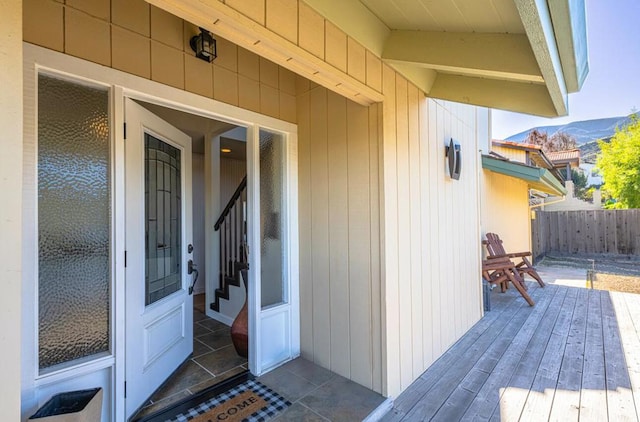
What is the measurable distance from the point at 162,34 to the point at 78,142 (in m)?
0.87

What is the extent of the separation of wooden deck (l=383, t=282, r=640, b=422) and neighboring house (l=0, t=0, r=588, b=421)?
23 centimetres

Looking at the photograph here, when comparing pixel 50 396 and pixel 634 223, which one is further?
pixel 634 223

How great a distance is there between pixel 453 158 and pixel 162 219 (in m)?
2.84

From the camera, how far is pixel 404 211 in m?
2.41

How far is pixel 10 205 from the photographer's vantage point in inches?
32.5

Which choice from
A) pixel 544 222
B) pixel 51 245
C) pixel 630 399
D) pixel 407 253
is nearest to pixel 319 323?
pixel 407 253

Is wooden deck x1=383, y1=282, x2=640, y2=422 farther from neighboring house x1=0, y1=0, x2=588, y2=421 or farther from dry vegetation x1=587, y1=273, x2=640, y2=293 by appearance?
dry vegetation x1=587, y1=273, x2=640, y2=293

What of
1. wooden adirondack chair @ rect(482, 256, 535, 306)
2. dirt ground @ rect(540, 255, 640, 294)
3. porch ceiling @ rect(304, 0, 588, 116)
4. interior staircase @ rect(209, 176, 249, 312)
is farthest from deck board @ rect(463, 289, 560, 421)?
dirt ground @ rect(540, 255, 640, 294)

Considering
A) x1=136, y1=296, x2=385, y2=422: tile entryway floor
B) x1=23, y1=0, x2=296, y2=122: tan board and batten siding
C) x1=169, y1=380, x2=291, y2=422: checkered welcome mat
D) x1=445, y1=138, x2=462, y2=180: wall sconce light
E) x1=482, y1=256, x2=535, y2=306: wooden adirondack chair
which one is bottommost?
x1=169, y1=380, x2=291, y2=422: checkered welcome mat

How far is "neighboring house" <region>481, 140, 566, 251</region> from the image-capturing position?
5.11 metres

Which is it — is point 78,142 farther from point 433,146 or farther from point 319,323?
point 433,146

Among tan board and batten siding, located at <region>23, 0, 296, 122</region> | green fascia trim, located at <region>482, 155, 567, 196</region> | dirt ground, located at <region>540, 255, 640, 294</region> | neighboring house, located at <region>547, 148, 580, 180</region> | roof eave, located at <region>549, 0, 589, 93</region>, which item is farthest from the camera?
neighboring house, located at <region>547, 148, 580, 180</region>

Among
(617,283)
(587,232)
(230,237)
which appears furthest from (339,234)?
(587,232)

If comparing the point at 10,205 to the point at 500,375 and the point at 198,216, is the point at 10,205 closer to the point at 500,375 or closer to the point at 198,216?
the point at 500,375
